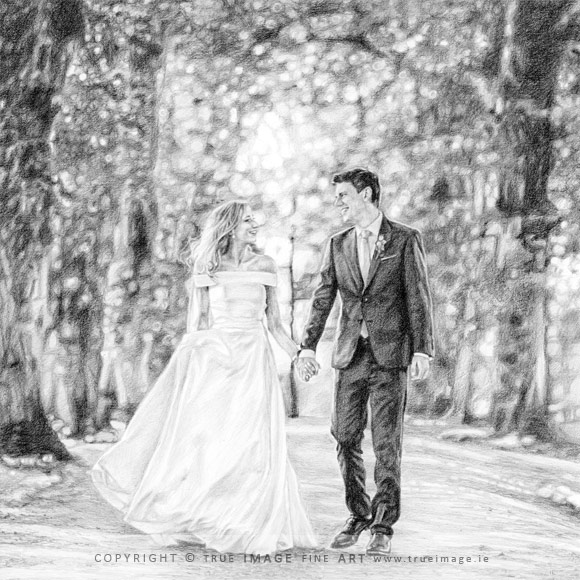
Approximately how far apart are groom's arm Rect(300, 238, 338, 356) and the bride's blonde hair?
21.0 inches

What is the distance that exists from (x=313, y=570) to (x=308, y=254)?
5.40 feet

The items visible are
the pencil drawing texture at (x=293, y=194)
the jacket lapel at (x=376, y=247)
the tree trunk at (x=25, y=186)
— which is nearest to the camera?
the jacket lapel at (x=376, y=247)

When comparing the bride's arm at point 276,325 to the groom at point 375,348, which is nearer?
the groom at point 375,348

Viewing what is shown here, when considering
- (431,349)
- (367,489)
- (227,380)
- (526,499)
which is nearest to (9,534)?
(227,380)

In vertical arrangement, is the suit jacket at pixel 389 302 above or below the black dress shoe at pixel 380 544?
above

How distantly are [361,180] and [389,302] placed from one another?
696 mm

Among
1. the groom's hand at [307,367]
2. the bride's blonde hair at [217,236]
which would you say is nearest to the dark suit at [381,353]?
Answer: the groom's hand at [307,367]

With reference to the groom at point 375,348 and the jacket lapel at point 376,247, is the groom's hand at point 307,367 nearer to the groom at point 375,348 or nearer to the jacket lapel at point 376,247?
the groom at point 375,348

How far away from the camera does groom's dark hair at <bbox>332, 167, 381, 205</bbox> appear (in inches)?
178

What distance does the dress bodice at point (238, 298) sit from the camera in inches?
173

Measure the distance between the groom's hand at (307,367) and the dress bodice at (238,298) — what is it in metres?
0.29

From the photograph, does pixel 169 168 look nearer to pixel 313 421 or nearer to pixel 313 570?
pixel 313 421

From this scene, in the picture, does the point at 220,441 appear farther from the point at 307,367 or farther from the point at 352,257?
the point at 352,257

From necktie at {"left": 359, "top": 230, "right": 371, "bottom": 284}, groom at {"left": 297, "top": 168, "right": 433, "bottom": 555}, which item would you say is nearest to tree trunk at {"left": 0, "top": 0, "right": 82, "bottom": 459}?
groom at {"left": 297, "top": 168, "right": 433, "bottom": 555}
